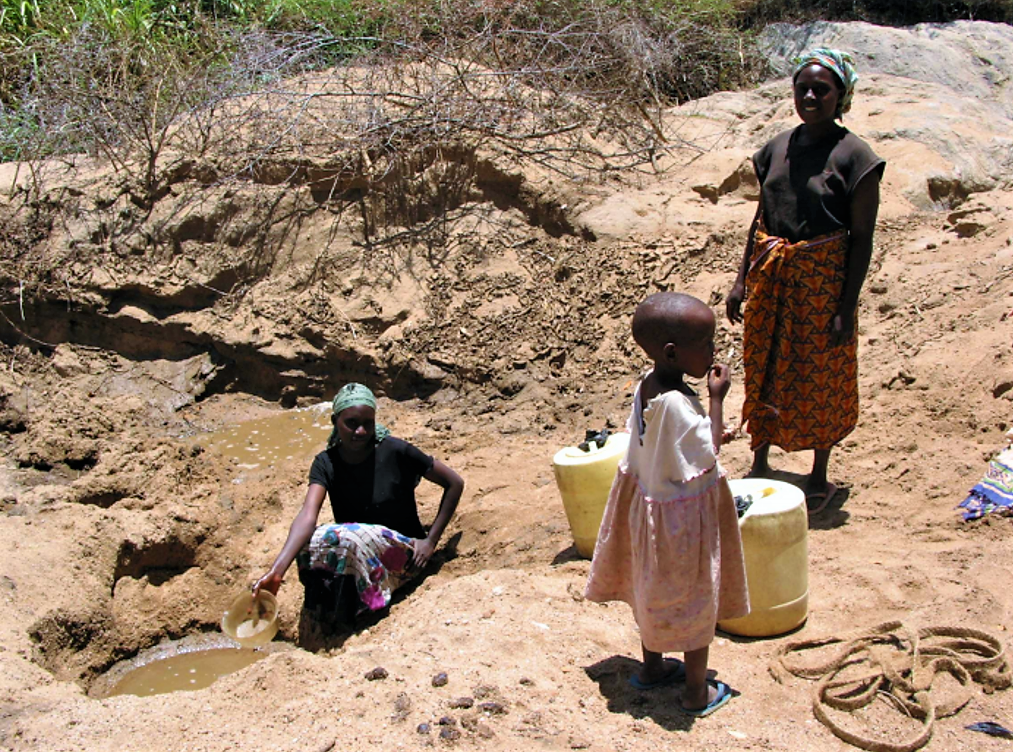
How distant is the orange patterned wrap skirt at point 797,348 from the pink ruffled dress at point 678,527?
1.29 m

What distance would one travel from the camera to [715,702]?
246 centimetres

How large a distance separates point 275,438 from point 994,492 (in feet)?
12.6

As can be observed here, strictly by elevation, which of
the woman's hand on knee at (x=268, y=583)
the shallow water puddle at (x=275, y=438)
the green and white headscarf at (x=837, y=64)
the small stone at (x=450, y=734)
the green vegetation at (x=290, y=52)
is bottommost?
the shallow water puddle at (x=275, y=438)

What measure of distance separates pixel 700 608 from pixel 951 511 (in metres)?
1.59

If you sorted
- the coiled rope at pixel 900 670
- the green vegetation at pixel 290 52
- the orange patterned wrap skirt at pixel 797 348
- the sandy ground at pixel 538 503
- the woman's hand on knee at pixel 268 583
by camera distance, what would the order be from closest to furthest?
the coiled rope at pixel 900 670 < the sandy ground at pixel 538 503 < the woman's hand on knee at pixel 268 583 < the orange patterned wrap skirt at pixel 797 348 < the green vegetation at pixel 290 52

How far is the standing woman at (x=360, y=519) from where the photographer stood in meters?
3.63

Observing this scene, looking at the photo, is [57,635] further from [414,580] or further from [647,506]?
[647,506]

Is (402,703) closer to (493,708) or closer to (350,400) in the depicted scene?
(493,708)

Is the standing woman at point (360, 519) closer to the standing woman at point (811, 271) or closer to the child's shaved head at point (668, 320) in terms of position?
the standing woman at point (811, 271)

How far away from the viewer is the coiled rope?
93.0 inches

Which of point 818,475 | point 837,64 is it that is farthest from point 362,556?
point 837,64

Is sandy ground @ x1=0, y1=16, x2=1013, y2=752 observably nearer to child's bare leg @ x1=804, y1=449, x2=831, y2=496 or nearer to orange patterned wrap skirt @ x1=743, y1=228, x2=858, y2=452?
child's bare leg @ x1=804, y1=449, x2=831, y2=496

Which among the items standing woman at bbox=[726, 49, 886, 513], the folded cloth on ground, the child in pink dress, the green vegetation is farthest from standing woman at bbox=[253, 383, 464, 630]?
the green vegetation

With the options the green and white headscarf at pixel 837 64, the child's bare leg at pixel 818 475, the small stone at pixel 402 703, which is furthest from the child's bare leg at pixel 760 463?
the small stone at pixel 402 703
